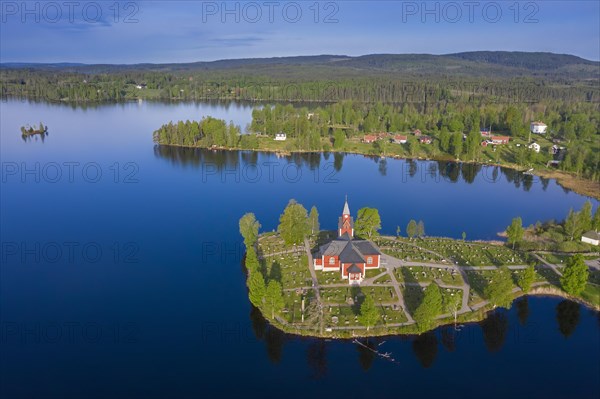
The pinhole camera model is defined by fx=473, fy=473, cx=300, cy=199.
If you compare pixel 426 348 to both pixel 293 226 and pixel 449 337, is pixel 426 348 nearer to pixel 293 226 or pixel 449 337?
pixel 449 337

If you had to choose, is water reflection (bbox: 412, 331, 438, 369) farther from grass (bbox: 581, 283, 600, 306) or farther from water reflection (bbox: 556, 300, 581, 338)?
grass (bbox: 581, 283, 600, 306)

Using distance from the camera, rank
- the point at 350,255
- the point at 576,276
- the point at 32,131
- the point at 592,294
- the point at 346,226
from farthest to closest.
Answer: the point at 32,131, the point at 346,226, the point at 350,255, the point at 592,294, the point at 576,276

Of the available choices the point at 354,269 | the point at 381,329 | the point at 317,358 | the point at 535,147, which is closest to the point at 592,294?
the point at 381,329

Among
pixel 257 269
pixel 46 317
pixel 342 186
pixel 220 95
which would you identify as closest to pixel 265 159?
pixel 342 186

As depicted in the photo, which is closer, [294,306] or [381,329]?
[381,329]

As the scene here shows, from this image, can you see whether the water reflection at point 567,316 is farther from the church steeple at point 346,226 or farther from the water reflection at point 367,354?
the church steeple at point 346,226

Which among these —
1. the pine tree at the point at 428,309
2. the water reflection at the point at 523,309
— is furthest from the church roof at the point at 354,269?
the water reflection at the point at 523,309
